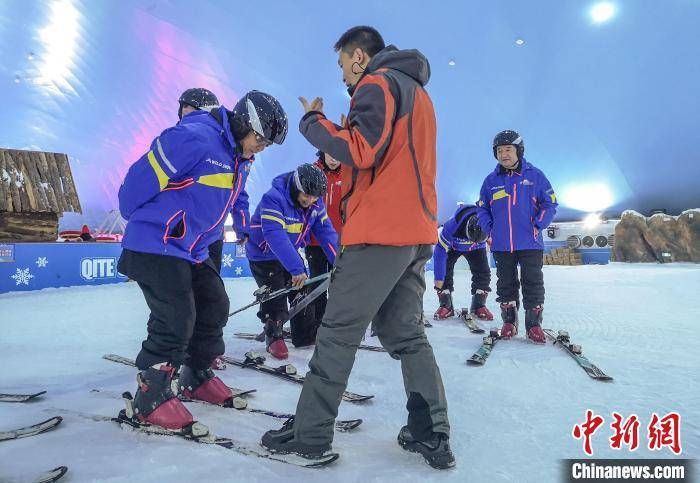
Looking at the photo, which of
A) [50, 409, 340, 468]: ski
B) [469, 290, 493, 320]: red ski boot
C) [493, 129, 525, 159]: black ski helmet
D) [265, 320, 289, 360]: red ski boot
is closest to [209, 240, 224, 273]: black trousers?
[265, 320, 289, 360]: red ski boot

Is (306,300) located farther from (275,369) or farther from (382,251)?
(382,251)

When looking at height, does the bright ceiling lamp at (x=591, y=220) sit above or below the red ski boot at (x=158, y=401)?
above

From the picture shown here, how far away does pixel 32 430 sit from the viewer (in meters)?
1.77

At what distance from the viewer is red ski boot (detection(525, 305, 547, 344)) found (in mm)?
3705

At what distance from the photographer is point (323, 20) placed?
1811 centimetres

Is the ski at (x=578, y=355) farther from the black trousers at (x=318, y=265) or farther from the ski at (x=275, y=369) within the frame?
the black trousers at (x=318, y=265)

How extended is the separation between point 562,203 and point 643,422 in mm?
21267

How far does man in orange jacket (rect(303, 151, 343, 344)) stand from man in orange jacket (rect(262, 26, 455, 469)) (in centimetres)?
187

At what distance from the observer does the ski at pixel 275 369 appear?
7.63ft

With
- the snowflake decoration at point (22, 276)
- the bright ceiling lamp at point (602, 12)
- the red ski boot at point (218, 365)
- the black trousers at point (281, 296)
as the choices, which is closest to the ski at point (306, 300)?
the black trousers at point (281, 296)

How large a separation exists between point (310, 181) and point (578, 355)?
7.94ft

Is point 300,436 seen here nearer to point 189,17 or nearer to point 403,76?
point 403,76

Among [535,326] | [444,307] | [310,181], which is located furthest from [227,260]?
[535,326]

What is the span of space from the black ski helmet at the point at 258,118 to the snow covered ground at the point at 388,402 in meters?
1.36
